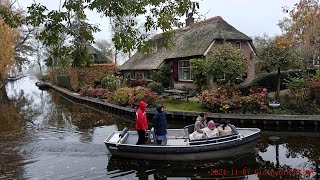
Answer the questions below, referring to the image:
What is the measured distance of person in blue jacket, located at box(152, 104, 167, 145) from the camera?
11.6 m

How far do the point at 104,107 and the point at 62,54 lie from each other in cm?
2193

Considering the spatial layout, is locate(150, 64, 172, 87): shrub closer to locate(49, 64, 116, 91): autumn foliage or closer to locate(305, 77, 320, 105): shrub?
locate(49, 64, 116, 91): autumn foliage

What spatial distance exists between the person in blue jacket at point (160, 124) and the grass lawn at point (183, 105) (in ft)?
25.6

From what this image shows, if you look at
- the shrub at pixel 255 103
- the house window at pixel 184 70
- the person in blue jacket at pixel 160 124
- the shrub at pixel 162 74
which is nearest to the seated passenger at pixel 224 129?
the person in blue jacket at pixel 160 124

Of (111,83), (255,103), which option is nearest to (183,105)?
(255,103)

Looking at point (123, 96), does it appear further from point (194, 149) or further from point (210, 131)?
point (194, 149)

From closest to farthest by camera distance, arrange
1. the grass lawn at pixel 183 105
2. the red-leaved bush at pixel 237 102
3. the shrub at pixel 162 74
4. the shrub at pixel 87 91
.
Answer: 1. the red-leaved bush at pixel 237 102
2. the grass lawn at pixel 183 105
3. the shrub at pixel 162 74
4. the shrub at pixel 87 91

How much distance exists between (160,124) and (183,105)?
30.7ft

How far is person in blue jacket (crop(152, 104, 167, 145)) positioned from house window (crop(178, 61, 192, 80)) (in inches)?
610

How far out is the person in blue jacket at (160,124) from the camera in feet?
38.0

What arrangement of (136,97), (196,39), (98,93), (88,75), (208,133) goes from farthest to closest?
(88,75) < (98,93) < (196,39) < (136,97) < (208,133)

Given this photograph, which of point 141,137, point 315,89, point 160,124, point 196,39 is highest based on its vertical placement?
point 196,39

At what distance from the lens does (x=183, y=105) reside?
20.9 m

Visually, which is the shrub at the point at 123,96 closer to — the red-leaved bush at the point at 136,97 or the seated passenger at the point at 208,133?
the red-leaved bush at the point at 136,97
